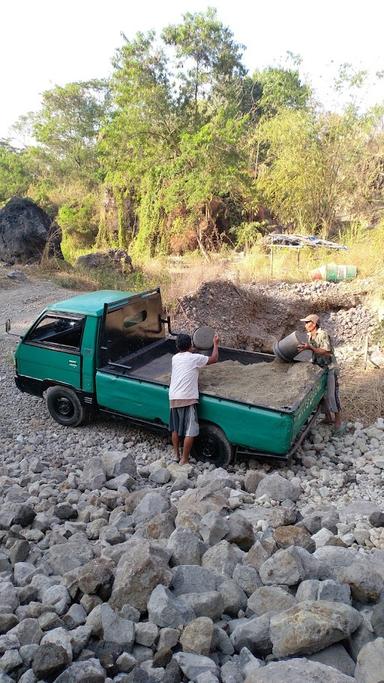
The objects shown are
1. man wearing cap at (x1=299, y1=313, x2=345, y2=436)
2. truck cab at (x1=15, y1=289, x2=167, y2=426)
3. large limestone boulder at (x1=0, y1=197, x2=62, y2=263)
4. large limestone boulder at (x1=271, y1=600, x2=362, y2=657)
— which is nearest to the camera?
large limestone boulder at (x1=271, y1=600, x2=362, y2=657)

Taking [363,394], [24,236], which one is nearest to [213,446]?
[363,394]

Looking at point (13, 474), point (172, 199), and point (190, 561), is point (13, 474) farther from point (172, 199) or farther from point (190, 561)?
point (172, 199)

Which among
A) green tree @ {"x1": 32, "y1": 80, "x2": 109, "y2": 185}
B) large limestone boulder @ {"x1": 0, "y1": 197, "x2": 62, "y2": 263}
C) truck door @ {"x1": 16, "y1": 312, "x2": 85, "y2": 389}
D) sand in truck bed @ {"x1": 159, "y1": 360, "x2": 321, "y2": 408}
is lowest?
sand in truck bed @ {"x1": 159, "y1": 360, "x2": 321, "y2": 408}

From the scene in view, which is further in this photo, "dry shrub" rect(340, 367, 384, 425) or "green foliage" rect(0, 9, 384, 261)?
"green foliage" rect(0, 9, 384, 261)

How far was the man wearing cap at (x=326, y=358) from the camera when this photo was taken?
6148mm

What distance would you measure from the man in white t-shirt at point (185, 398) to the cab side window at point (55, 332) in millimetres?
1493

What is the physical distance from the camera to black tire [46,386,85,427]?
620 centimetres

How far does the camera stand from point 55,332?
21.1ft

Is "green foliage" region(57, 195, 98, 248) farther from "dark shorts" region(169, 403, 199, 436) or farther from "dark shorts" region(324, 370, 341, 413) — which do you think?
"dark shorts" region(169, 403, 199, 436)

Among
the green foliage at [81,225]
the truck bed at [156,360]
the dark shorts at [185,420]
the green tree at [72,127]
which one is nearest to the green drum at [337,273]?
the truck bed at [156,360]

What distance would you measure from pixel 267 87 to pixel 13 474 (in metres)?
30.4

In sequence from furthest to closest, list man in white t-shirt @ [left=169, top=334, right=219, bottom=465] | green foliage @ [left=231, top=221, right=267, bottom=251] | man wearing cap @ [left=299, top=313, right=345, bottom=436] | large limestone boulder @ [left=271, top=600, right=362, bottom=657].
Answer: green foliage @ [left=231, top=221, right=267, bottom=251]
man wearing cap @ [left=299, top=313, right=345, bottom=436]
man in white t-shirt @ [left=169, top=334, right=219, bottom=465]
large limestone boulder @ [left=271, top=600, right=362, bottom=657]

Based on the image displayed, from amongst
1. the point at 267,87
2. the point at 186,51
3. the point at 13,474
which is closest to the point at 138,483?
the point at 13,474

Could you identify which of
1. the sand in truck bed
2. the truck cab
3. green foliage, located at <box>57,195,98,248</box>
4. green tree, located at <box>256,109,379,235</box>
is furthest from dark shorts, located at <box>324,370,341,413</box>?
green foliage, located at <box>57,195,98,248</box>
